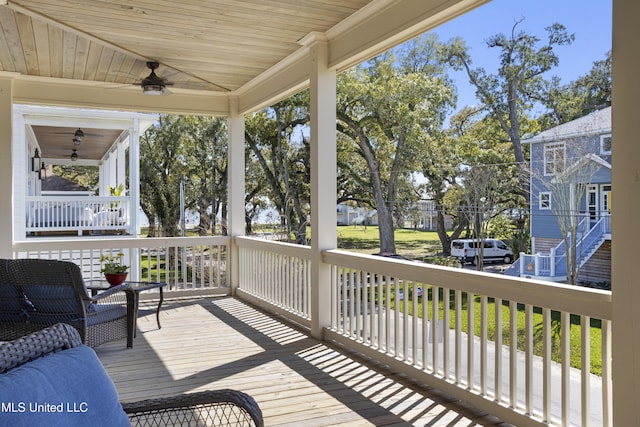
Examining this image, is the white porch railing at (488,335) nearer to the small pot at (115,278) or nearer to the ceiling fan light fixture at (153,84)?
the small pot at (115,278)

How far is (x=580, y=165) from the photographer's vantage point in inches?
123

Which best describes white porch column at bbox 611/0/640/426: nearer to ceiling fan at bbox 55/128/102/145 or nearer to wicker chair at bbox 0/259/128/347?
wicker chair at bbox 0/259/128/347

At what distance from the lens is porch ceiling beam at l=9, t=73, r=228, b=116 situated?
20.7 ft

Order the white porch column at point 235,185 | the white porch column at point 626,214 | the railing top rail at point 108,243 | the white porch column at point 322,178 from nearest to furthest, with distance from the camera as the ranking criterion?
the white porch column at point 626,214 → the white porch column at point 322,178 → the railing top rail at point 108,243 → the white porch column at point 235,185

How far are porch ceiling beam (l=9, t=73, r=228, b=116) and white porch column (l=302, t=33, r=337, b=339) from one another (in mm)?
2686

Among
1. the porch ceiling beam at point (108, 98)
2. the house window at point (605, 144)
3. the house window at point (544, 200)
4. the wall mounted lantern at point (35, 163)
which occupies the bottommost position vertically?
the house window at point (544, 200)

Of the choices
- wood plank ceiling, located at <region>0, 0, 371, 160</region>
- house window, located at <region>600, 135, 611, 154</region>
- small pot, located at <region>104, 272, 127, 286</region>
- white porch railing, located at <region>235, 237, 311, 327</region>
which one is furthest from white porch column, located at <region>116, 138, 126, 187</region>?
house window, located at <region>600, 135, 611, 154</region>

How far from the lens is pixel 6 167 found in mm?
6023

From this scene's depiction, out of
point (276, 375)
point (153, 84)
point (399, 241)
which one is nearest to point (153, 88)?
point (153, 84)

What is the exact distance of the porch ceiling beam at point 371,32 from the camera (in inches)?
137

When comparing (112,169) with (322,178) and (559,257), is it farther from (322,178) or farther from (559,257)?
(559,257)

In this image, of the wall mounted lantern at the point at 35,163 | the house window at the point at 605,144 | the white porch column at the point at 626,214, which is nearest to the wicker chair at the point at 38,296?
the white porch column at the point at 626,214

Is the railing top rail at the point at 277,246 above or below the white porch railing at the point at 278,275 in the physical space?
above

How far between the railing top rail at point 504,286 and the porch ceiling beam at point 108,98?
12.4 feet
